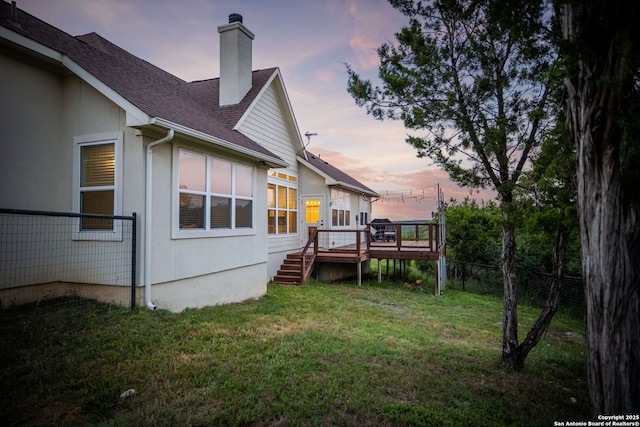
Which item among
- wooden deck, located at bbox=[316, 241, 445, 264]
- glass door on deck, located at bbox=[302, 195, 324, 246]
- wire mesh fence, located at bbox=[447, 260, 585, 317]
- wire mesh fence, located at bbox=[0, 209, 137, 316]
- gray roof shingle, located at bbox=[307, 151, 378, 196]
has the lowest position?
wire mesh fence, located at bbox=[447, 260, 585, 317]

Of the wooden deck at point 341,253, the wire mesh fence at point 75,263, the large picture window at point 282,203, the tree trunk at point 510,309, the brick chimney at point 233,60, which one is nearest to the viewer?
the tree trunk at point 510,309

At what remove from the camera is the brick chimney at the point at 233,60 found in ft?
34.4

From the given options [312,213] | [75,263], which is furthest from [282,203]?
[75,263]

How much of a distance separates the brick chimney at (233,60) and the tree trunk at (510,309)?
891cm

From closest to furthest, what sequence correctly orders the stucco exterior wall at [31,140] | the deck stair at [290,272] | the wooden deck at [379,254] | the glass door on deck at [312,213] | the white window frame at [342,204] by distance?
the stucco exterior wall at [31,140] < the deck stair at [290,272] < the wooden deck at [379,254] < the glass door on deck at [312,213] < the white window frame at [342,204]

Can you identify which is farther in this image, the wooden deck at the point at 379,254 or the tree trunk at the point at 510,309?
the wooden deck at the point at 379,254

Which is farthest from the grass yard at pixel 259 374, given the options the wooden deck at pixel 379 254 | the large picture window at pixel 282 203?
the wooden deck at pixel 379 254

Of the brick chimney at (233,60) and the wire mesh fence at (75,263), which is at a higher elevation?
the brick chimney at (233,60)

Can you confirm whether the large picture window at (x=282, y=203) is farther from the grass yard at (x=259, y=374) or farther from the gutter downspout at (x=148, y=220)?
the gutter downspout at (x=148, y=220)

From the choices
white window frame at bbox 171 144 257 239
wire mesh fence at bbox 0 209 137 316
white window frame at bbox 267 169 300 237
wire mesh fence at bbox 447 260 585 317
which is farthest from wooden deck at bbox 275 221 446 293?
wire mesh fence at bbox 0 209 137 316

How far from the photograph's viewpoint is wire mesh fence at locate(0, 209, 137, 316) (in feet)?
17.0

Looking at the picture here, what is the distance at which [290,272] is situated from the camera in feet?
37.6

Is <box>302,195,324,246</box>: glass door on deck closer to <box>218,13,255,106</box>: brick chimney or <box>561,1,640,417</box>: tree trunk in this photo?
<box>218,13,255,106</box>: brick chimney

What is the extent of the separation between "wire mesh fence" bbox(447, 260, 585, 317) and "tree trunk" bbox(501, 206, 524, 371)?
7.03 metres
